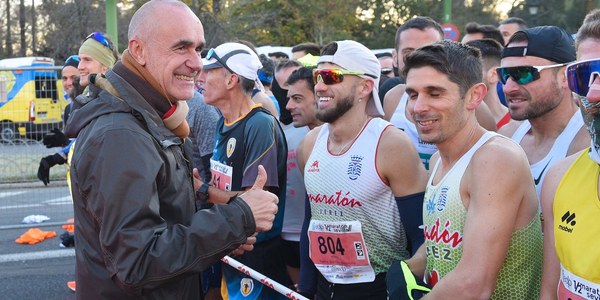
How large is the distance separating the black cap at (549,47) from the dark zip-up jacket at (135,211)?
180 centimetres

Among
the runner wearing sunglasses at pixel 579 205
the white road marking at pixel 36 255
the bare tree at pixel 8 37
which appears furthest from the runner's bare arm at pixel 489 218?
the bare tree at pixel 8 37

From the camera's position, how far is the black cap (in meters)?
3.25

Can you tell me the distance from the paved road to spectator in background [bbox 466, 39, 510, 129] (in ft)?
14.3

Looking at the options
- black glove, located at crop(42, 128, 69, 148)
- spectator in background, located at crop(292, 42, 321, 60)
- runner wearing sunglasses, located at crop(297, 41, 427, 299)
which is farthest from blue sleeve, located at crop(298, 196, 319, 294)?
spectator in background, located at crop(292, 42, 321, 60)

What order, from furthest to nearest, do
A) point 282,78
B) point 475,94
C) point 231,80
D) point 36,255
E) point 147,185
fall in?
1. point 36,255
2. point 282,78
3. point 231,80
4. point 475,94
5. point 147,185

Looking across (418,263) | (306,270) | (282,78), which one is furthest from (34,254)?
(418,263)

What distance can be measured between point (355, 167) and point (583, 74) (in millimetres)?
1457

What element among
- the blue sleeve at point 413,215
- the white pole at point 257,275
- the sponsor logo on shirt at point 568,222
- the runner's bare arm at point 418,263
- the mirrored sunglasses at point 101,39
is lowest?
the white pole at point 257,275

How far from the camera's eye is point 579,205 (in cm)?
213

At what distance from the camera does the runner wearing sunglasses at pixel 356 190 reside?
3295mm

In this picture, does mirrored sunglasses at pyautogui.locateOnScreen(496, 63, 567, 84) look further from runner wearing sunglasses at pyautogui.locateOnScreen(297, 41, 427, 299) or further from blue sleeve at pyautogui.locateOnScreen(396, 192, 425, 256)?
blue sleeve at pyautogui.locateOnScreen(396, 192, 425, 256)

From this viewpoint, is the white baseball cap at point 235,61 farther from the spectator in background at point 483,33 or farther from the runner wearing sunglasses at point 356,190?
the spectator in background at point 483,33

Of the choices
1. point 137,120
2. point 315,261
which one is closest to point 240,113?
point 315,261

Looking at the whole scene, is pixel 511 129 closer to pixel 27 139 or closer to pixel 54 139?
pixel 54 139
